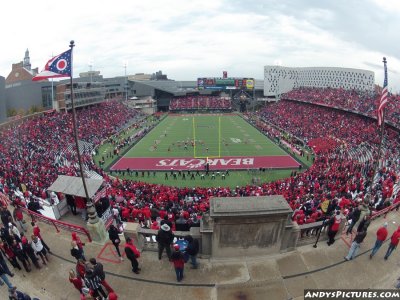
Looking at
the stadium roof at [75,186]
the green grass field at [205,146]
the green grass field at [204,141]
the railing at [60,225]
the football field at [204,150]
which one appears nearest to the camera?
the railing at [60,225]

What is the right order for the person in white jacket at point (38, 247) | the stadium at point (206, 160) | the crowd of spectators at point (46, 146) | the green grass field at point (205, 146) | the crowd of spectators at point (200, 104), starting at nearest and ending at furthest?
1. the person in white jacket at point (38, 247)
2. the stadium at point (206, 160)
3. the crowd of spectators at point (46, 146)
4. the green grass field at point (205, 146)
5. the crowd of spectators at point (200, 104)

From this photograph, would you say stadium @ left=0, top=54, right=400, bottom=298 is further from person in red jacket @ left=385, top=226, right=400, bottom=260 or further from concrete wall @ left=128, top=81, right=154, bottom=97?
concrete wall @ left=128, top=81, right=154, bottom=97

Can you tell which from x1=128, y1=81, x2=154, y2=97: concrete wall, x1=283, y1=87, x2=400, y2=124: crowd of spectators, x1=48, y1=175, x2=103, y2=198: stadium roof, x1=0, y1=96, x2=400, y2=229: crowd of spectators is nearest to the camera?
x1=48, y1=175, x2=103, y2=198: stadium roof

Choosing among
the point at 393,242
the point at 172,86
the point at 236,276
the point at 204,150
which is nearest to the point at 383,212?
the point at 393,242

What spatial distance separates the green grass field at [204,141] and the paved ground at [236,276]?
3017cm

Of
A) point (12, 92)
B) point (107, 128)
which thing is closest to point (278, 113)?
point (107, 128)

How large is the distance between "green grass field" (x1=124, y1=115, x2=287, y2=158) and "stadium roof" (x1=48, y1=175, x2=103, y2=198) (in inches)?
1013

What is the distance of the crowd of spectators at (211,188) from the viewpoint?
15.7 meters

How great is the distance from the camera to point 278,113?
221ft

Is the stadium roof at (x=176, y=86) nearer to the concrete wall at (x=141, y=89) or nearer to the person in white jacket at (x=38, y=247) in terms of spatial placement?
the concrete wall at (x=141, y=89)

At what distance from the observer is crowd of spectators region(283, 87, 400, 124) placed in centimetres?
3862

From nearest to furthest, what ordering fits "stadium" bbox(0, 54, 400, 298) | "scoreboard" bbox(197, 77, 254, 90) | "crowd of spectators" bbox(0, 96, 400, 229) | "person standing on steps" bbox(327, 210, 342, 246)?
1. "person standing on steps" bbox(327, 210, 342, 246)
2. "stadium" bbox(0, 54, 400, 298)
3. "crowd of spectators" bbox(0, 96, 400, 229)
4. "scoreboard" bbox(197, 77, 254, 90)

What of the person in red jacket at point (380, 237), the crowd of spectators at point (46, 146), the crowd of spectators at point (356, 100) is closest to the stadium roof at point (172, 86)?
the crowd of spectators at point (46, 146)

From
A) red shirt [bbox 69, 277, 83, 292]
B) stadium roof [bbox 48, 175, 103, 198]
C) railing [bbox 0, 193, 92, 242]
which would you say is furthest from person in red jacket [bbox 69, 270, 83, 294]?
stadium roof [bbox 48, 175, 103, 198]
